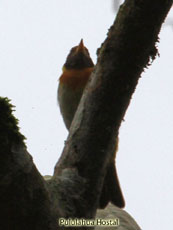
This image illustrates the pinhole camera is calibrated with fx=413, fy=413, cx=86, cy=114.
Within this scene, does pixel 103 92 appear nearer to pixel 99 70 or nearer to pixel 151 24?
pixel 99 70

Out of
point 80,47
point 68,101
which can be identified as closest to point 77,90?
point 68,101

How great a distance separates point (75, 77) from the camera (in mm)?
4148

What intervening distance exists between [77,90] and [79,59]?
57cm

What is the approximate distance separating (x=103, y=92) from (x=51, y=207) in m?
0.73

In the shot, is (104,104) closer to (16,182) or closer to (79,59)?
(16,182)

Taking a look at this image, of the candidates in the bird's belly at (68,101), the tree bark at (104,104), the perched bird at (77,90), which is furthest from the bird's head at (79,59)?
the tree bark at (104,104)

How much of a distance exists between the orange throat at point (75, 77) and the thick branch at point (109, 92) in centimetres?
176

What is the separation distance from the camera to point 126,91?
7.13ft

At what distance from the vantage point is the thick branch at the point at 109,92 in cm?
210

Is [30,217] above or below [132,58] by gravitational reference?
below

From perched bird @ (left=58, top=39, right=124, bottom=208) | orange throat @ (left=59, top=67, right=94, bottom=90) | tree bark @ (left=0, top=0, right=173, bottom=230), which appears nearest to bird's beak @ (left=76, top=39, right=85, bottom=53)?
perched bird @ (left=58, top=39, right=124, bottom=208)

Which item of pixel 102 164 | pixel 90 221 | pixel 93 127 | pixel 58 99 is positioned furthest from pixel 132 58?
pixel 58 99

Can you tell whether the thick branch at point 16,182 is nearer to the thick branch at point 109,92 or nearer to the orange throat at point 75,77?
the thick branch at point 109,92

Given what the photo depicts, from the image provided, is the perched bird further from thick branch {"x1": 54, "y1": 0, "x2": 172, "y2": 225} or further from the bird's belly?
thick branch {"x1": 54, "y1": 0, "x2": 172, "y2": 225}
